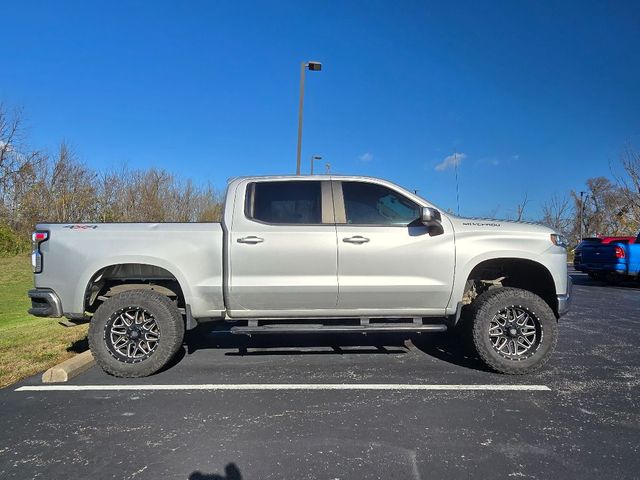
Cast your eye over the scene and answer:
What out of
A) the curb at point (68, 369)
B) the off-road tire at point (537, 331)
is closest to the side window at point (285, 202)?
the off-road tire at point (537, 331)

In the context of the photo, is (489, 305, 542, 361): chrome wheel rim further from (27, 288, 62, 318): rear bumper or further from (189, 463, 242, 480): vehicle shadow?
(27, 288, 62, 318): rear bumper

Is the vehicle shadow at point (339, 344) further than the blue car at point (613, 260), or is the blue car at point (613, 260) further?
the blue car at point (613, 260)

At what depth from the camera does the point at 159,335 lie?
4637 millimetres

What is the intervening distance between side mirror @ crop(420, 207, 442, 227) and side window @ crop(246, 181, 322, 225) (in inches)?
45.3

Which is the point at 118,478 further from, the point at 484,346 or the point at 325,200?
the point at 484,346

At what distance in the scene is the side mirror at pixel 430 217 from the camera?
177 inches

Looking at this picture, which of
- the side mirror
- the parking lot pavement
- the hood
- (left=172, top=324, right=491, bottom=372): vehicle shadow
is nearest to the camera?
the parking lot pavement

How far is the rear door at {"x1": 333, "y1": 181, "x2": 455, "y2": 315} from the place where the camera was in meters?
4.70

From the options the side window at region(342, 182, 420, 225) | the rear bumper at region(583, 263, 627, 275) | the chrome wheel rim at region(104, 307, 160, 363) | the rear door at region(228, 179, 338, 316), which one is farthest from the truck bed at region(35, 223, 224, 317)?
the rear bumper at region(583, 263, 627, 275)

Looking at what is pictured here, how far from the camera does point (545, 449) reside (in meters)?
3.09

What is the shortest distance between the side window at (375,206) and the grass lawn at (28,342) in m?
3.94

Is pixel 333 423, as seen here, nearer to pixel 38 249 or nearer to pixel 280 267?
pixel 280 267

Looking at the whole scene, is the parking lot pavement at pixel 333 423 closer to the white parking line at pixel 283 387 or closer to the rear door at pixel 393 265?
the white parking line at pixel 283 387

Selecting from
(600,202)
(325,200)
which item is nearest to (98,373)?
(325,200)
